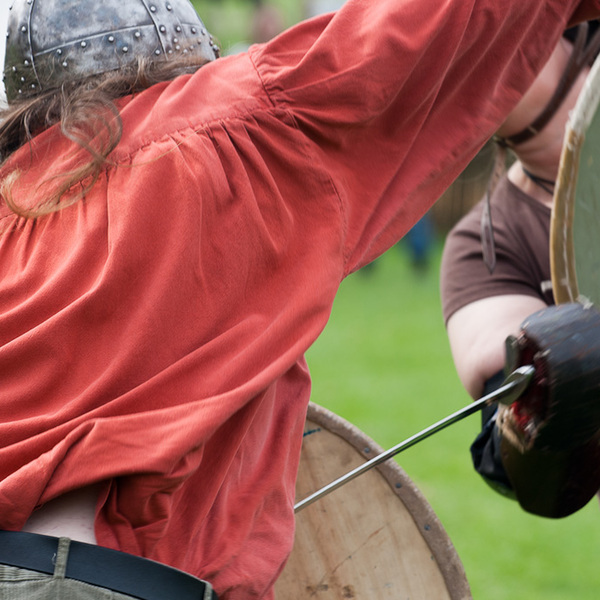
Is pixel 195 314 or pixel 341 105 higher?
pixel 341 105

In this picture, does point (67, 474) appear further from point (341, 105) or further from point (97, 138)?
point (341, 105)

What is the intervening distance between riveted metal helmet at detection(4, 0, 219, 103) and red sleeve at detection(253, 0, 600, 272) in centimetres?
19

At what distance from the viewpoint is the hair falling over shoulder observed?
1.22 meters

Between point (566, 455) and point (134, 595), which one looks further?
point (566, 455)

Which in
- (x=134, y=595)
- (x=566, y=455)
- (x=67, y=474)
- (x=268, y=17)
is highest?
(x=67, y=474)

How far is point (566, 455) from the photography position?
4.75 feet

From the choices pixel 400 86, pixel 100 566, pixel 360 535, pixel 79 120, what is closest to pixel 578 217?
pixel 400 86

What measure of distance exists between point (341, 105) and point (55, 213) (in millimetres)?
404

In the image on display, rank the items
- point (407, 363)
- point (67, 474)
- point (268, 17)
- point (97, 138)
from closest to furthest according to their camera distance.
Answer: point (67, 474)
point (97, 138)
point (407, 363)
point (268, 17)

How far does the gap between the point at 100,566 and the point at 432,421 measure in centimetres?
412

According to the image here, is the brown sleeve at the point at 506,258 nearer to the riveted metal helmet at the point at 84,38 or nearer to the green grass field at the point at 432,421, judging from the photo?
the riveted metal helmet at the point at 84,38

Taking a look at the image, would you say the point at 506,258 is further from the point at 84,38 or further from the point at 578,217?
the point at 84,38

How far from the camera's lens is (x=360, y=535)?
1798mm

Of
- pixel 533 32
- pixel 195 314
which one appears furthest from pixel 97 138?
pixel 533 32
